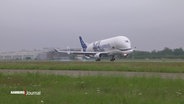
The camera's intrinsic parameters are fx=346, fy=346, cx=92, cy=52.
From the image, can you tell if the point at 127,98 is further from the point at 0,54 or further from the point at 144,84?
the point at 0,54

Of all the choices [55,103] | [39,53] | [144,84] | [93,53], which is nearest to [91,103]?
[55,103]

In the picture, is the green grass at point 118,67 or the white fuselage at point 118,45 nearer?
the green grass at point 118,67

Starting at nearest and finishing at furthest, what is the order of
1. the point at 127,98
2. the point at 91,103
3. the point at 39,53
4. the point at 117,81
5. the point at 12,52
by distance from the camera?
the point at 91,103, the point at 127,98, the point at 117,81, the point at 39,53, the point at 12,52

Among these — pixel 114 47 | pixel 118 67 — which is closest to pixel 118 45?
pixel 114 47

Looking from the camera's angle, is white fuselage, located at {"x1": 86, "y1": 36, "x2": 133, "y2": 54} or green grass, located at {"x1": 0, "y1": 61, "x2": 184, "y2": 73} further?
white fuselage, located at {"x1": 86, "y1": 36, "x2": 133, "y2": 54}

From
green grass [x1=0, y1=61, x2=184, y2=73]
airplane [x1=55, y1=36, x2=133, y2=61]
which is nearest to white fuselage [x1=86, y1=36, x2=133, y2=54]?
airplane [x1=55, y1=36, x2=133, y2=61]

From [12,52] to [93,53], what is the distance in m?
128

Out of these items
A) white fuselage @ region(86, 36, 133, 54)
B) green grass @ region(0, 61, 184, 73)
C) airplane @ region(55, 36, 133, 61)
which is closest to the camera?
green grass @ region(0, 61, 184, 73)

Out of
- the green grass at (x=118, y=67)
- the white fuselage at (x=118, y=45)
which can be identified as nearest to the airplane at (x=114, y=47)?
the white fuselage at (x=118, y=45)

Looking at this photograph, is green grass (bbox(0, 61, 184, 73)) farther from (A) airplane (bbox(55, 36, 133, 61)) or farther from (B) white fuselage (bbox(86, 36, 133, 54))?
(A) airplane (bbox(55, 36, 133, 61))

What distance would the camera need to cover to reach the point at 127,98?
1034 centimetres

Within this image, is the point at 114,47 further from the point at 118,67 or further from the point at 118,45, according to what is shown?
the point at 118,67

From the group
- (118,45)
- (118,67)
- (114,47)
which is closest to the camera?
(118,67)

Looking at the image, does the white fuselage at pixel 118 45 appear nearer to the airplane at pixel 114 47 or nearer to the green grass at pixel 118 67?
the airplane at pixel 114 47
